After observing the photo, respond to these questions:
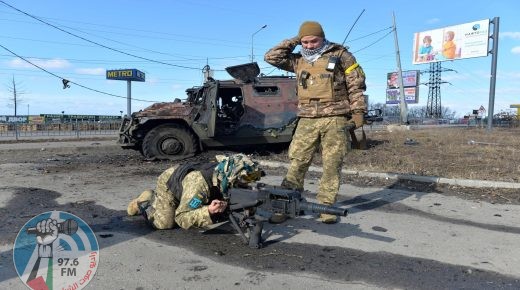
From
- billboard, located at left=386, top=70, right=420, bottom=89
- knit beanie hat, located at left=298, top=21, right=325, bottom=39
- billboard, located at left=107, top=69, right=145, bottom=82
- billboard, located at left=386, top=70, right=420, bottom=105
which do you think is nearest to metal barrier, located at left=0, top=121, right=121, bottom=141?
billboard, located at left=107, top=69, right=145, bottom=82

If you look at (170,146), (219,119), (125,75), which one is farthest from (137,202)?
(125,75)

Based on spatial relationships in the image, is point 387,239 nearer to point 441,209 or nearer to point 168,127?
point 441,209

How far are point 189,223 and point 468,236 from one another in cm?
259

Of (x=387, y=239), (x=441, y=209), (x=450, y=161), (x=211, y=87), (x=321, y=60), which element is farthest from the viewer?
(x=211, y=87)

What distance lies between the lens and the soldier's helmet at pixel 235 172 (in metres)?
3.68

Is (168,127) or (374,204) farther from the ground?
(168,127)

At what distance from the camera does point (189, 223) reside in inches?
151

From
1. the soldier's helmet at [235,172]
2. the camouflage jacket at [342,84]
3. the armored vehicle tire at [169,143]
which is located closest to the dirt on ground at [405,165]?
the armored vehicle tire at [169,143]

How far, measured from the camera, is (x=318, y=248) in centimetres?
380

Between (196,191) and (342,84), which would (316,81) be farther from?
(196,191)

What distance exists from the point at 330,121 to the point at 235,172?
1414 millimetres

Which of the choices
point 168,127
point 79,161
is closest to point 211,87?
point 168,127

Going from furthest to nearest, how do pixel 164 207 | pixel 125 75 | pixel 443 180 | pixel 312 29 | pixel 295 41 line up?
pixel 125 75
pixel 443 180
pixel 295 41
pixel 312 29
pixel 164 207

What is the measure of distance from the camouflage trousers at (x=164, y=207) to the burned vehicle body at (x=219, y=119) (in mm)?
Result: 5518
